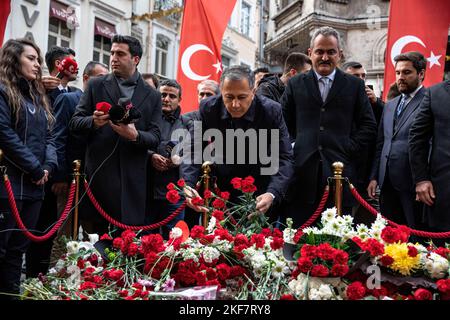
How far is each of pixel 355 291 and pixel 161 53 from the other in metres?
21.2

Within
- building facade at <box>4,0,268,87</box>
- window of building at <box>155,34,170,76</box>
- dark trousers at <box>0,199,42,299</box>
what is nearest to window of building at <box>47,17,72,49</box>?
building facade at <box>4,0,268,87</box>

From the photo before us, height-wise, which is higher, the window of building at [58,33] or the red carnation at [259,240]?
the window of building at [58,33]

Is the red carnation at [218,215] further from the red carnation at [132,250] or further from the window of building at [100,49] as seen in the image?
the window of building at [100,49]

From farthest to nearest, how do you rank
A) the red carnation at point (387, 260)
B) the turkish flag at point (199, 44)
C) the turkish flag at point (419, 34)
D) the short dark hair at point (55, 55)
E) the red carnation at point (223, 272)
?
the turkish flag at point (199, 44), the turkish flag at point (419, 34), the short dark hair at point (55, 55), the red carnation at point (223, 272), the red carnation at point (387, 260)

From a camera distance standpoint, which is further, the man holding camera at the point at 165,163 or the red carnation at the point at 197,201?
the man holding camera at the point at 165,163

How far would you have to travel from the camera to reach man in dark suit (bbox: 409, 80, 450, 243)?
13.5ft

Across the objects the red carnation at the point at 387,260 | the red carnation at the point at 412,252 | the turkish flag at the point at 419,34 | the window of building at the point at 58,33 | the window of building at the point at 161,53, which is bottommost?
the red carnation at the point at 387,260

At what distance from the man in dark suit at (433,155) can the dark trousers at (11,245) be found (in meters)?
2.97

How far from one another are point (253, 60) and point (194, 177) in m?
26.6

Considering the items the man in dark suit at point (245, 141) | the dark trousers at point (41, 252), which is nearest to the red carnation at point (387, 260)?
the man in dark suit at point (245, 141)

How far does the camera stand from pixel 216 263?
2.53 m

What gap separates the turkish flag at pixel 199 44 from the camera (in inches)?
282

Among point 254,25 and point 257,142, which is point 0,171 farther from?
point 254,25
